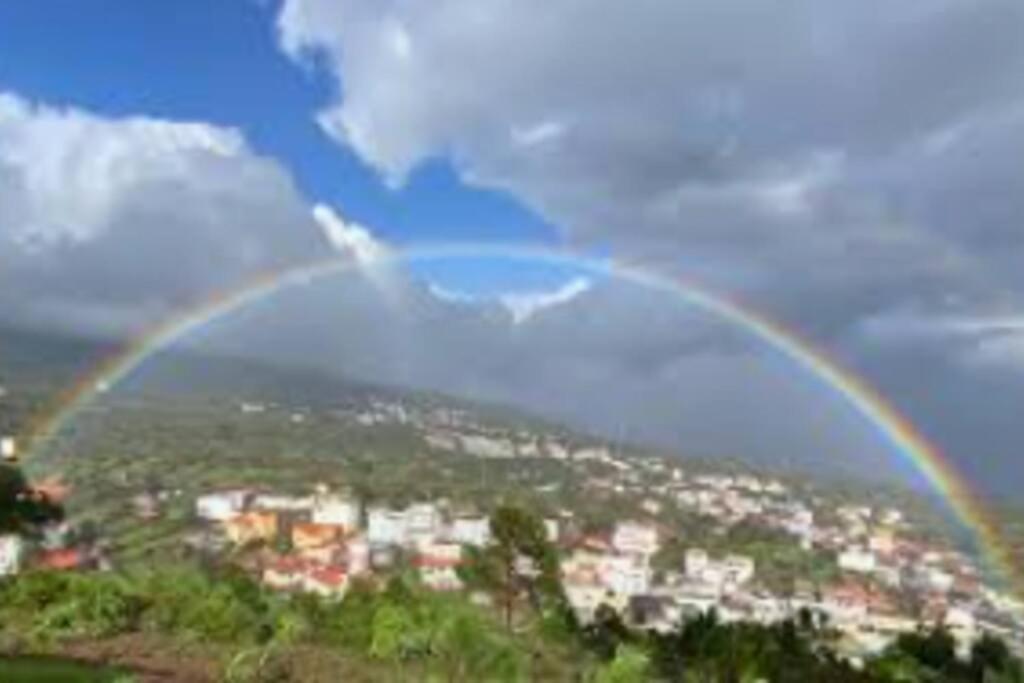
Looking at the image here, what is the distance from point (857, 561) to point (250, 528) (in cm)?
4537

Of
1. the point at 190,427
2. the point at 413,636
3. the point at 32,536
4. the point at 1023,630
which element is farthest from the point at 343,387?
the point at 413,636

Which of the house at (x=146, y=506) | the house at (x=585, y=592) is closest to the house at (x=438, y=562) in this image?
the house at (x=585, y=592)

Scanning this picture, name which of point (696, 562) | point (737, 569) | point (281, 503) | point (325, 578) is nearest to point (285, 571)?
point (325, 578)

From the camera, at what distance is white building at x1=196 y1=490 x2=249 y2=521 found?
98062 millimetres

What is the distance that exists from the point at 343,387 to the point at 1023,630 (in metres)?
116

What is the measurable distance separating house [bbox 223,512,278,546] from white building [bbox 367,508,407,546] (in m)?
5.96

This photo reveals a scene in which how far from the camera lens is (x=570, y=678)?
104 feet

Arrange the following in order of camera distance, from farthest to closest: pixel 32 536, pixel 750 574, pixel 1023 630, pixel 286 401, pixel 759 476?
pixel 759 476 < pixel 286 401 < pixel 750 574 < pixel 1023 630 < pixel 32 536

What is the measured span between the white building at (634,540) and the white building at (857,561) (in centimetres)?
1248

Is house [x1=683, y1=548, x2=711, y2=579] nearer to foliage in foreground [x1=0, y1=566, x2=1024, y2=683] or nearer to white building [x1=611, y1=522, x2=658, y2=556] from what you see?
white building [x1=611, y1=522, x2=658, y2=556]

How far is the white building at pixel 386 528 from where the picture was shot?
101312mm

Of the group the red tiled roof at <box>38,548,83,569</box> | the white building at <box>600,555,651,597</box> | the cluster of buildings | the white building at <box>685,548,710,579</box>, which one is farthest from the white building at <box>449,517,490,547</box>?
the red tiled roof at <box>38,548,83,569</box>

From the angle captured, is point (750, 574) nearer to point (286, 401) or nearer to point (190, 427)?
point (190, 427)

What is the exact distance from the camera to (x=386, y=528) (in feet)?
344
